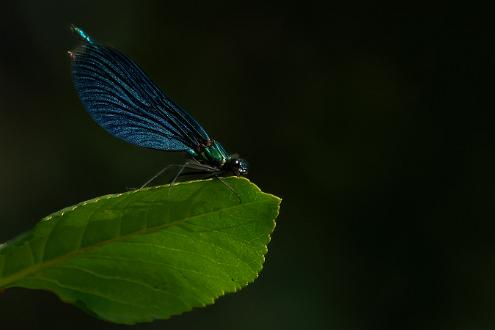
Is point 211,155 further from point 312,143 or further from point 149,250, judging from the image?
point 312,143

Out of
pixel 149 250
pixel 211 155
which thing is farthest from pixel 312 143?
pixel 149 250

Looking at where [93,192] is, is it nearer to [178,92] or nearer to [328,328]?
[178,92]

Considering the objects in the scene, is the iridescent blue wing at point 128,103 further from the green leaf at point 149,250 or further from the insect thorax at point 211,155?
the green leaf at point 149,250

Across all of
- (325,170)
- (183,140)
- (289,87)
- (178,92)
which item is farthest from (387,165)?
(183,140)

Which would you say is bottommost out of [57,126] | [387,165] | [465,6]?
[57,126]

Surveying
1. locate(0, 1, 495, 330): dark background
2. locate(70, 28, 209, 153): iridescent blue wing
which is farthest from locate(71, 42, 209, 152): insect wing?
locate(0, 1, 495, 330): dark background

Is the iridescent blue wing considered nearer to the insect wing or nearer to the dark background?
the insect wing
